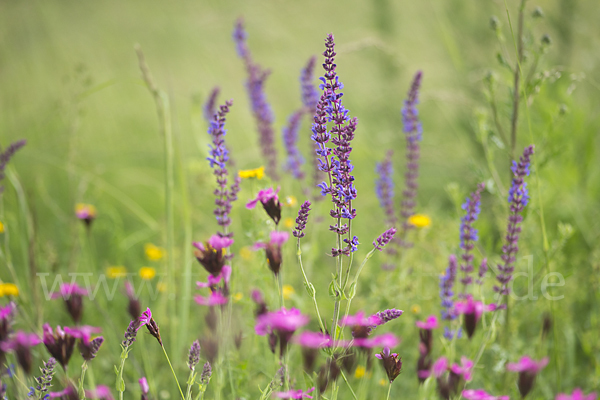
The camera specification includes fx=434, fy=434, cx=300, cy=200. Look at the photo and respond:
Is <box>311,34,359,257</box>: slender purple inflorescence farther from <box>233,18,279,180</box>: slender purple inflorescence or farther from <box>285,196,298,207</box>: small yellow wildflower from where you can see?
<box>233,18,279,180</box>: slender purple inflorescence

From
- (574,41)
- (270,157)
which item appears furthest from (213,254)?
(574,41)

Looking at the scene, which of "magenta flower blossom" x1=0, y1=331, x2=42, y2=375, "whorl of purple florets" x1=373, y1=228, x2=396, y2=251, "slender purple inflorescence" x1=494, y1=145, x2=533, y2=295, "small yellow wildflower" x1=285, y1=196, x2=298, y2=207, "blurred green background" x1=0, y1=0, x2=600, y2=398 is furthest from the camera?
"blurred green background" x1=0, y1=0, x2=600, y2=398

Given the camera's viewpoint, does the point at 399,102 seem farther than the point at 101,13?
No

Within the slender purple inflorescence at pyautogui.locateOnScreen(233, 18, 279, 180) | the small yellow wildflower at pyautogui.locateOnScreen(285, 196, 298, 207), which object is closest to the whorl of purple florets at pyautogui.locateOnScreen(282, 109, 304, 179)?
the slender purple inflorescence at pyautogui.locateOnScreen(233, 18, 279, 180)

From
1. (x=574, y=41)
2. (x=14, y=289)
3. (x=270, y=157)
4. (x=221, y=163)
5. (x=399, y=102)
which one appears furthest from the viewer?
(x=399, y=102)

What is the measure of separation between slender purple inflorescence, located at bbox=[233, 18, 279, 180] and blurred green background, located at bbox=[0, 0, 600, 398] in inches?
7.6

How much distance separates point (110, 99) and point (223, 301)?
4.32m

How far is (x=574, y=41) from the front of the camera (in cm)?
348

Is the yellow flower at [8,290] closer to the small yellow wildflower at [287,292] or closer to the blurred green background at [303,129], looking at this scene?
the blurred green background at [303,129]

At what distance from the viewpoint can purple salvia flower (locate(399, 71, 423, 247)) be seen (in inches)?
70.5

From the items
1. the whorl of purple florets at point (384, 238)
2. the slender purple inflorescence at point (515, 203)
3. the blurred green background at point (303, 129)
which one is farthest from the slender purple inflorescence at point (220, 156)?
the slender purple inflorescence at point (515, 203)

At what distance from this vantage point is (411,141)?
1.95m

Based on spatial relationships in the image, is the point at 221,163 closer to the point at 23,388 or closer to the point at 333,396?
the point at 333,396

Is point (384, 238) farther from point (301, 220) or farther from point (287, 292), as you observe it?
point (287, 292)
